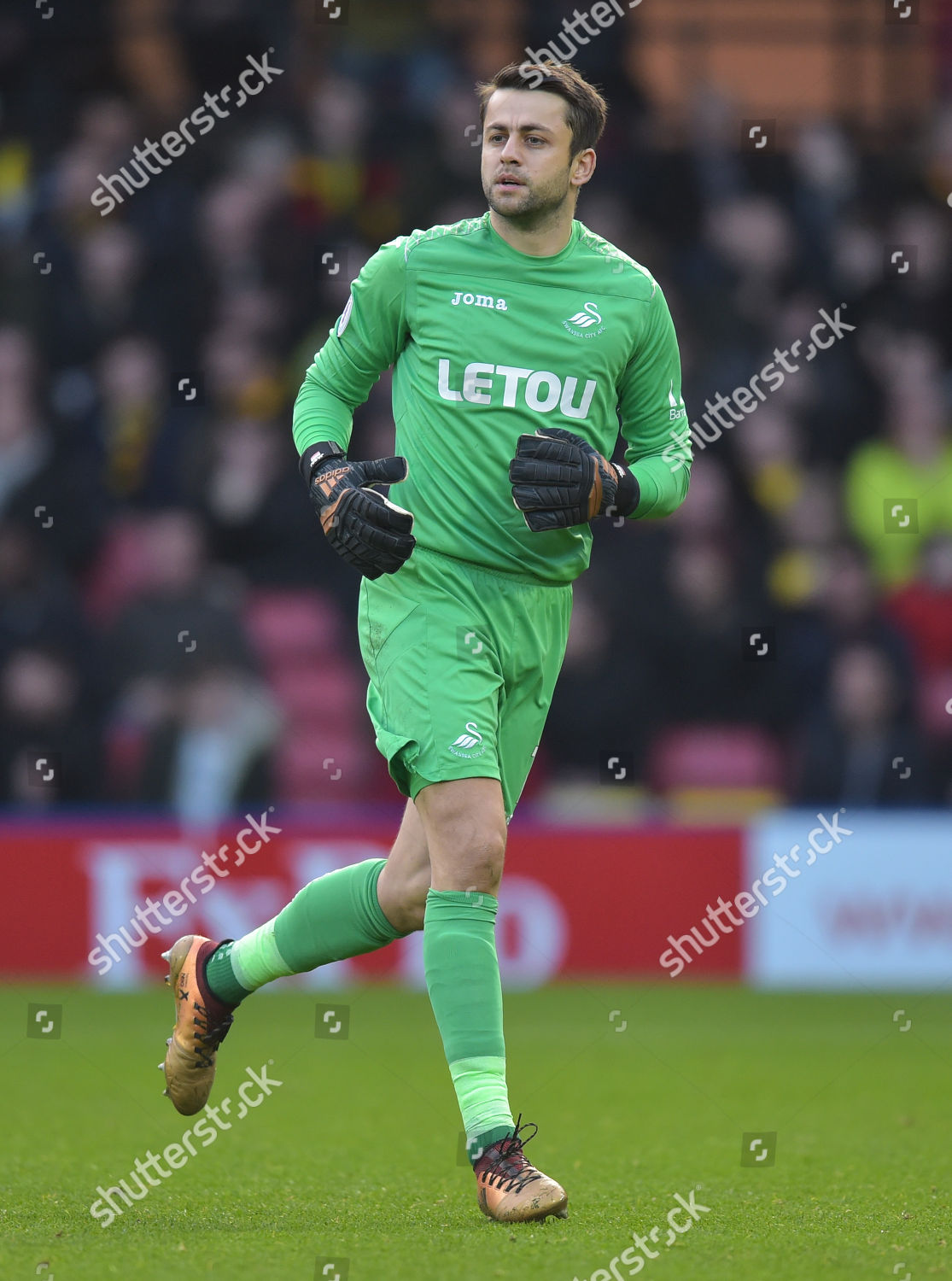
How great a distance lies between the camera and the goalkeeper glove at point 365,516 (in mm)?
4156

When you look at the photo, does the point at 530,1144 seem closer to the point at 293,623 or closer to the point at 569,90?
the point at 569,90

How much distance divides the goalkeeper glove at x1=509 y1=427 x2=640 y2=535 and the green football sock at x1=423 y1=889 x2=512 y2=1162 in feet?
2.77

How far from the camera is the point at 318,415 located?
14.9 ft

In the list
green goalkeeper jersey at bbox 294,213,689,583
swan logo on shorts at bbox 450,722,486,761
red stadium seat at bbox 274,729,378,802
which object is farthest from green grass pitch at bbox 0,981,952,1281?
green goalkeeper jersey at bbox 294,213,689,583

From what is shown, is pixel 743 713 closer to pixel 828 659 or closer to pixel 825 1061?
pixel 828 659

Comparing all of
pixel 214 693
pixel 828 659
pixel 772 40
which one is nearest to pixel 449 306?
pixel 214 693

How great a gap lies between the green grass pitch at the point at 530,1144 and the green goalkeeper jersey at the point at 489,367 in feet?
4.91

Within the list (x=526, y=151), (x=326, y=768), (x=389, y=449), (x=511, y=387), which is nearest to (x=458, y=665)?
(x=511, y=387)

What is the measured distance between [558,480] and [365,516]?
→ 0.42 m

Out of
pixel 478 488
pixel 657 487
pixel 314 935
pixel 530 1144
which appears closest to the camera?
pixel 478 488

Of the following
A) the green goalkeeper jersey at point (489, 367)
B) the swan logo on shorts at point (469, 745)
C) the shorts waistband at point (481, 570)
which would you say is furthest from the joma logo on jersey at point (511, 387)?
the swan logo on shorts at point (469, 745)

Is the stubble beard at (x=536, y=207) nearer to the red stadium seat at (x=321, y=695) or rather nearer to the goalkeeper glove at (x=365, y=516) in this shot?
the goalkeeper glove at (x=365, y=516)

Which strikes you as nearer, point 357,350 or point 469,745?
point 469,745

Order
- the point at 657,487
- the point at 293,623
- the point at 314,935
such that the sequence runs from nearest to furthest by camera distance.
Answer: the point at 657,487, the point at 314,935, the point at 293,623
